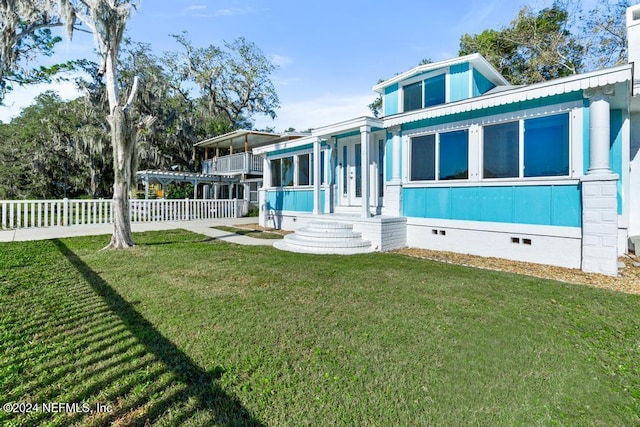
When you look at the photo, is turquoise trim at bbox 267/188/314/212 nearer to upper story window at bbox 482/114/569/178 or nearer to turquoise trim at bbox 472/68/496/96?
upper story window at bbox 482/114/569/178

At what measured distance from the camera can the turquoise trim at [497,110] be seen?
19.7 feet

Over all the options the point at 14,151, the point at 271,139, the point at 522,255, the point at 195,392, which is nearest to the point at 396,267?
the point at 522,255

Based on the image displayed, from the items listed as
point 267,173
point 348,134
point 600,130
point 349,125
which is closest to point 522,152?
point 600,130

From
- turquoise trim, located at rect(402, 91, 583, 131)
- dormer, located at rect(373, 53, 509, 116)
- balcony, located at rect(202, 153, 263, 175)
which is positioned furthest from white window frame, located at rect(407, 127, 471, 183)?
balcony, located at rect(202, 153, 263, 175)

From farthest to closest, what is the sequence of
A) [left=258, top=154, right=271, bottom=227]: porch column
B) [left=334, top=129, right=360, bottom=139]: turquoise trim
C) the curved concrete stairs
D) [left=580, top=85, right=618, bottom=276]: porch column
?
[left=258, top=154, right=271, bottom=227]: porch column
[left=334, top=129, right=360, bottom=139]: turquoise trim
the curved concrete stairs
[left=580, top=85, right=618, bottom=276]: porch column

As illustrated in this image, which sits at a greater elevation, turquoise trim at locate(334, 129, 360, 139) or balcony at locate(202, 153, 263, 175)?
balcony at locate(202, 153, 263, 175)

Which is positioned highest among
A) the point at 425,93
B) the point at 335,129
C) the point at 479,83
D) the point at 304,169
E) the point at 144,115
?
the point at 144,115

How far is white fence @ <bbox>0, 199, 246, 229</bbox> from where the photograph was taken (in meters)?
11.2

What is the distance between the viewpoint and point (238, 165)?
65.4 feet

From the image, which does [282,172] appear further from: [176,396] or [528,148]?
[176,396]

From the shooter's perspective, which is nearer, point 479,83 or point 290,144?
point 479,83

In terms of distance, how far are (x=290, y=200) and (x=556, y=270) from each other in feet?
27.4

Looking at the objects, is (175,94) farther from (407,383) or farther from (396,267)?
(407,383)

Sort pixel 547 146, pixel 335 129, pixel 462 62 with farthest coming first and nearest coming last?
pixel 335 129
pixel 462 62
pixel 547 146
